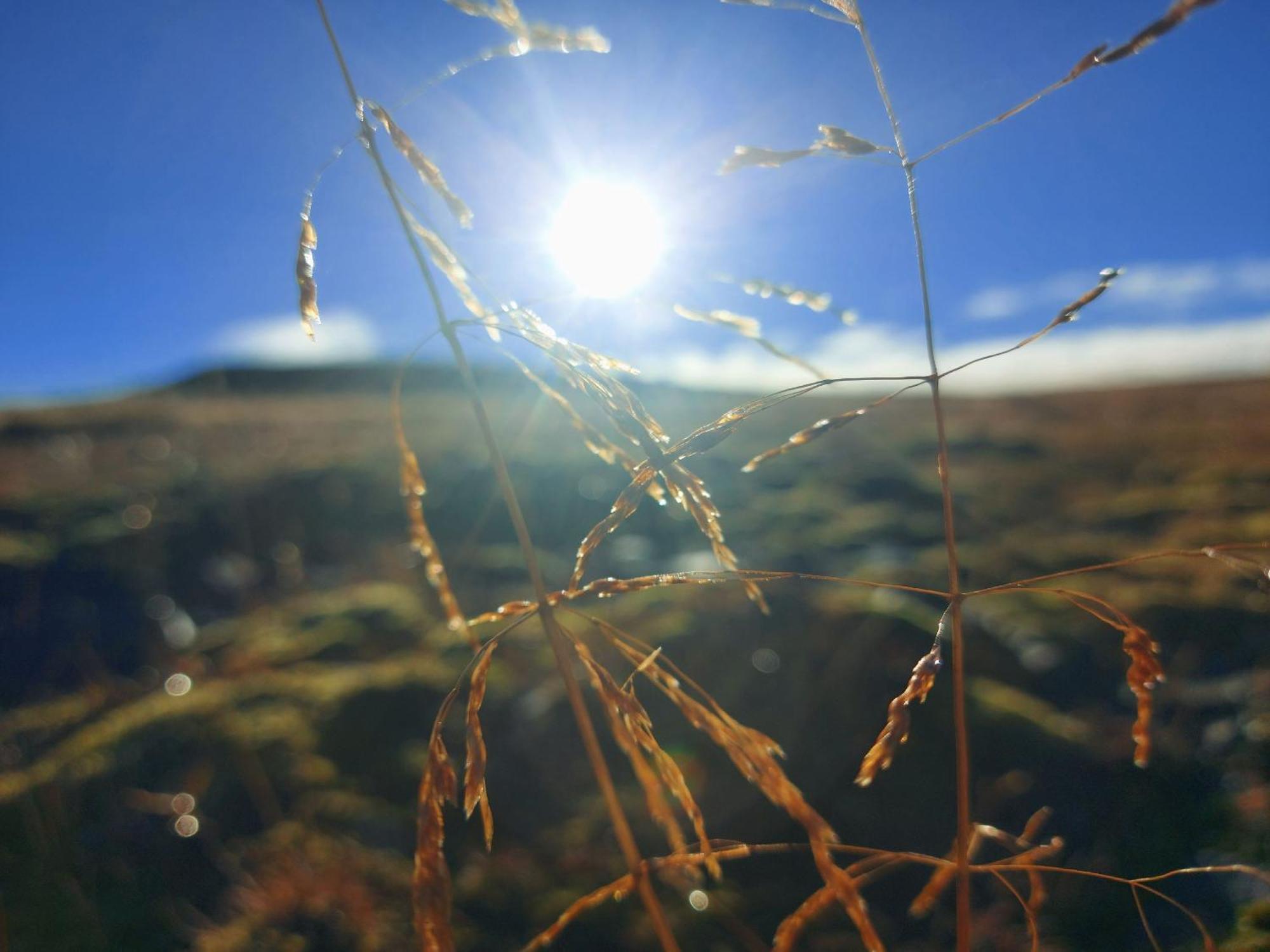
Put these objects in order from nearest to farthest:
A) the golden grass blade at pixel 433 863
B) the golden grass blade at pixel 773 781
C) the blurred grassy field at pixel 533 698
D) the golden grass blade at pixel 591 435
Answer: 1. the golden grass blade at pixel 773 781
2. the golden grass blade at pixel 433 863
3. the golden grass blade at pixel 591 435
4. the blurred grassy field at pixel 533 698

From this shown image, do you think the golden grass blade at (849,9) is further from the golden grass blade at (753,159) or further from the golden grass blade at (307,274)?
the golden grass blade at (307,274)

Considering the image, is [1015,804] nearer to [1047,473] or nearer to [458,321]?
[458,321]

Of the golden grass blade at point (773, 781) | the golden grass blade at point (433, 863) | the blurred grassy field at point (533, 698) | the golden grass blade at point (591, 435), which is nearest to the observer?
the golden grass blade at point (773, 781)

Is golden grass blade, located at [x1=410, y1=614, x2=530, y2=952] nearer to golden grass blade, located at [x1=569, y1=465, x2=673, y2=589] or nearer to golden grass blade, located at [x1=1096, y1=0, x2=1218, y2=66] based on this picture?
golden grass blade, located at [x1=569, y1=465, x2=673, y2=589]

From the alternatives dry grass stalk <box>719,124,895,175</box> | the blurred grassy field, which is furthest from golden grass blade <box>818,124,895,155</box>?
the blurred grassy field

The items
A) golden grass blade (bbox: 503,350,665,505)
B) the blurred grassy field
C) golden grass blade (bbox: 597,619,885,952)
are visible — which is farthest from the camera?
the blurred grassy field

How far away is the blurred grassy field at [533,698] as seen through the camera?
268 cm

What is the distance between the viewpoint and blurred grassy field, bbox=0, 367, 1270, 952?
268cm

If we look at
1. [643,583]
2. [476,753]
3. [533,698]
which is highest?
[643,583]

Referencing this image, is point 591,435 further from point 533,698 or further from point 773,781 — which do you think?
point 533,698

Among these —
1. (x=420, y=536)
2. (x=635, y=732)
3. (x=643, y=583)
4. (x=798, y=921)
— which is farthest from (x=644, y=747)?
(x=420, y=536)

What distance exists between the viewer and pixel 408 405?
14633 millimetres

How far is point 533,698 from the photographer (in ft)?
12.6

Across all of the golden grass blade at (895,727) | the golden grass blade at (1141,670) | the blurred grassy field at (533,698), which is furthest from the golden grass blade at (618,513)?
the blurred grassy field at (533,698)
